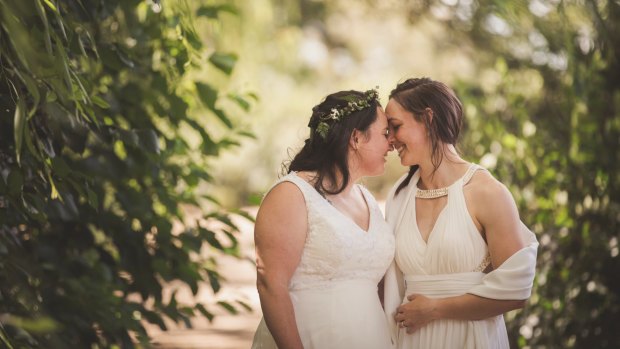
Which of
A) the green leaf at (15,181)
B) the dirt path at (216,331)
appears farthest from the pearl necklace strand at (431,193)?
the dirt path at (216,331)

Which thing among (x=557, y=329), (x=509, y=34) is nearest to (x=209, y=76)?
(x=509, y=34)

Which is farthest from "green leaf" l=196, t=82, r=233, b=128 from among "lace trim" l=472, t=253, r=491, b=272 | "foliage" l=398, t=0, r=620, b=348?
"foliage" l=398, t=0, r=620, b=348

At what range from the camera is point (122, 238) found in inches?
103

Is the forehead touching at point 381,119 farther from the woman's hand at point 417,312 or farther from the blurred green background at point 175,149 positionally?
the woman's hand at point 417,312

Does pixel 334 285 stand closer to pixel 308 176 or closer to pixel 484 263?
pixel 308 176

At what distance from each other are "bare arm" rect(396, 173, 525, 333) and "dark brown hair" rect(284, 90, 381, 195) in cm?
42

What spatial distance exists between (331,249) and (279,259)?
0.19 metres

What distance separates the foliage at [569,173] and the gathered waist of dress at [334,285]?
1248 millimetres

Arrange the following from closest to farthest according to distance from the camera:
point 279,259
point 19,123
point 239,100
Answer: point 19,123 → point 279,259 → point 239,100

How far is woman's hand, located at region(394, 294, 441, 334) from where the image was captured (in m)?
2.40

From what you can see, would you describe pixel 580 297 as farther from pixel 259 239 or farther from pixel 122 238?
pixel 122 238

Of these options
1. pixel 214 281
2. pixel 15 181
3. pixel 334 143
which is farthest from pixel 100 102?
pixel 214 281

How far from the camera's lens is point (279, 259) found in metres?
2.23

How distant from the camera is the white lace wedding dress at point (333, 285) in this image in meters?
2.33
